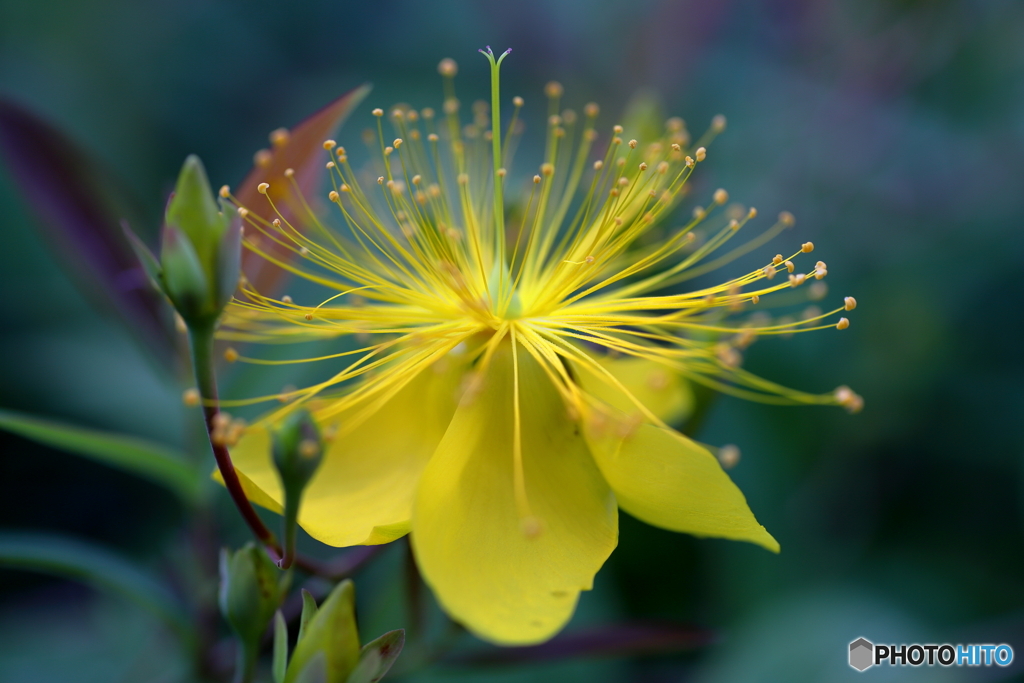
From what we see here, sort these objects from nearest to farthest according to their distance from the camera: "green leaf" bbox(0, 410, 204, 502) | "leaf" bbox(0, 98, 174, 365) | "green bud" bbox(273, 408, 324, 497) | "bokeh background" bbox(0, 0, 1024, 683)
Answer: "green bud" bbox(273, 408, 324, 497)
"green leaf" bbox(0, 410, 204, 502)
"leaf" bbox(0, 98, 174, 365)
"bokeh background" bbox(0, 0, 1024, 683)

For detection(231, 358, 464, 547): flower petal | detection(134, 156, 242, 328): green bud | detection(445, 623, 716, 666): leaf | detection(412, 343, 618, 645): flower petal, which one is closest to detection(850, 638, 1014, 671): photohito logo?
detection(445, 623, 716, 666): leaf

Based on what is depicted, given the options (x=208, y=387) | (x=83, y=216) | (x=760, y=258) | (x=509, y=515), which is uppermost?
(x=760, y=258)

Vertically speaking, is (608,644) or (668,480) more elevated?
(668,480)

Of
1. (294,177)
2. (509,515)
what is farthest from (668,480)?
(294,177)

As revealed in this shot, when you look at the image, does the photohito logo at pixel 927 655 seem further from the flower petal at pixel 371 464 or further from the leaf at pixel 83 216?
the leaf at pixel 83 216

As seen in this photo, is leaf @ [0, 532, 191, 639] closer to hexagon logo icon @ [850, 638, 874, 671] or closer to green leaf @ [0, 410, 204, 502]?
green leaf @ [0, 410, 204, 502]

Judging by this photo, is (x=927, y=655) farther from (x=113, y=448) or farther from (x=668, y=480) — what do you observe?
(x=113, y=448)

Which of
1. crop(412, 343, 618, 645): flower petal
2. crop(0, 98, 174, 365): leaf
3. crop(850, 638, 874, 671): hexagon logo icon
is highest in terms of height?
crop(0, 98, 174, 365): leaf
